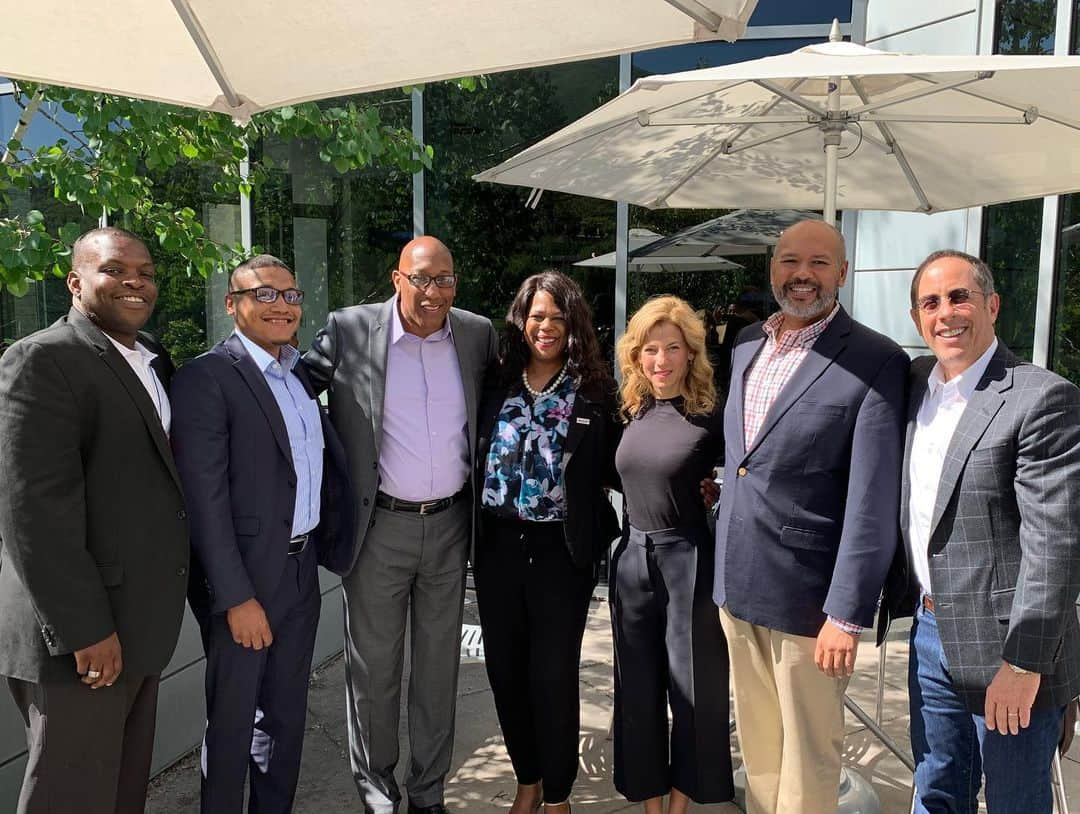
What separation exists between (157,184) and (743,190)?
5.66 meters

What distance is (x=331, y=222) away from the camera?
819 centimetres

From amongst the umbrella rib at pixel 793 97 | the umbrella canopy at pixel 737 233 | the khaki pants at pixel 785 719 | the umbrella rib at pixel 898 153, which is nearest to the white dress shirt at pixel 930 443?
the khaki pants at pixel 785 719

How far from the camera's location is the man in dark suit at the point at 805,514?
250 cm

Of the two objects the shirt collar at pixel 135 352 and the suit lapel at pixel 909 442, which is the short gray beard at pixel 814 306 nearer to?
the suit lapel at pixel 909 442

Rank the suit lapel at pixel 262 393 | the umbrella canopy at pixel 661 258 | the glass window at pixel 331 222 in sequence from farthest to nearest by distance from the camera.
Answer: the glass window at pixel 331 222, the umbrella canopy at pixel 661 258, the suit lapel at pixel 262 393

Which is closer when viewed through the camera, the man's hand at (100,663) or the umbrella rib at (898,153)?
the man's hand at (100,663)

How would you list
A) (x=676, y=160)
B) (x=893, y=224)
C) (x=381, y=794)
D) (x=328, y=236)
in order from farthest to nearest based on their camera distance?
(x=328, y=236) → (x=893, y=224) → (x=676, y=160) → (x=381, y=794)

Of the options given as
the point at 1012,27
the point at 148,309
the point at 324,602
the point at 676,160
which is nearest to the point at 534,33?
the point at 148,309

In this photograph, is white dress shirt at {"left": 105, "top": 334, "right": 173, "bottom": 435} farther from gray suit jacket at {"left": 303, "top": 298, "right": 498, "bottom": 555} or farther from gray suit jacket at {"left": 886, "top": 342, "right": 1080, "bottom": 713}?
gray suit jacket at {"left": 886, "top": 342, "right": 1080, "bottom": 713}

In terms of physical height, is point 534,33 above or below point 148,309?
above

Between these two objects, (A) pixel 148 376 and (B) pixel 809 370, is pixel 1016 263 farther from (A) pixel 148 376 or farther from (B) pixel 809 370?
(A) pixel 148 376

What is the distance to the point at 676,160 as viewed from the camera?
3762mm

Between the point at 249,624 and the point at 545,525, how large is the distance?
1083 millimetres

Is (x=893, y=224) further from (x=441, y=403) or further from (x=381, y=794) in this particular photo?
(x=381, y=794)
